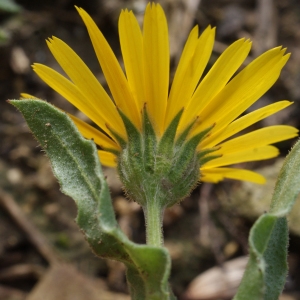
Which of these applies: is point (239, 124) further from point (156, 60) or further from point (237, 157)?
point (156, 60)

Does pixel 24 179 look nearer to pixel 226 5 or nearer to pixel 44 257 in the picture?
pixel 44 257

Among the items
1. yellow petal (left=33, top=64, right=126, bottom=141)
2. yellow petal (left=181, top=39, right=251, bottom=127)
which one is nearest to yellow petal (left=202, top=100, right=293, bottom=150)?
yellow petal (left=181, top=39, right=251, bottom=127)

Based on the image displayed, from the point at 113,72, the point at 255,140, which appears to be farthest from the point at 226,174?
the point at 113,72

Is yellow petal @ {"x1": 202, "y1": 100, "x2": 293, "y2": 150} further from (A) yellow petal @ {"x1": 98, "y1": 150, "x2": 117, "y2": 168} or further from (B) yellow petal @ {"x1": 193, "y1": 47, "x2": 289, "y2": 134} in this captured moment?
(A) yellow petal @ {"x1": 98, "y1": 150, "x2": 117, "y2": 168}

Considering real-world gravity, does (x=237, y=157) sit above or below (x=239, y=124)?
below

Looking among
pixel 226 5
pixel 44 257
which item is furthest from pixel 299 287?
pixel 226 5

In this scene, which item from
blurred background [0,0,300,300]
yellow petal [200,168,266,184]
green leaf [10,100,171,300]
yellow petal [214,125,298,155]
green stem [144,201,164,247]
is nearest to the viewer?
green leaf [10,100,171,300]

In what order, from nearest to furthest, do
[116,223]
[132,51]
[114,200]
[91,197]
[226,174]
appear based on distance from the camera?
[116,223] → [91,197] → [132,51] → [226,174] → [114,200]
